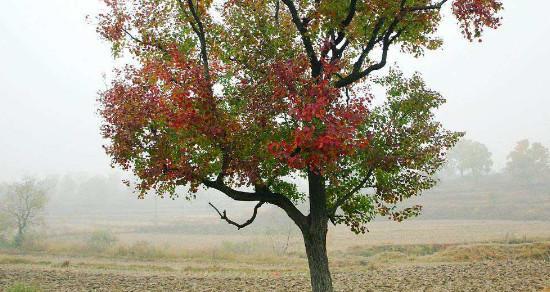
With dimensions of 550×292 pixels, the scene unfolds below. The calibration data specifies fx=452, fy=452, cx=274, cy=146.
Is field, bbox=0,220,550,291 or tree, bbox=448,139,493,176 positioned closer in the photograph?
field, bbox=0,220,550,291

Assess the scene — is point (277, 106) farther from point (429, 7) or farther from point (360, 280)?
point (360, 280)

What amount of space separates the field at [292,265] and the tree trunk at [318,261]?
51.1 ft

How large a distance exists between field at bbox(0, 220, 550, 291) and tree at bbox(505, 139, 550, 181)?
53.5m

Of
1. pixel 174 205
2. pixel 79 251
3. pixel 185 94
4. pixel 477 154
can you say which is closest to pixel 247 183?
pixel 185 94

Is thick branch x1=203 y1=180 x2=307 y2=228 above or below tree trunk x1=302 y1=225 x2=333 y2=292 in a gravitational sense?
above

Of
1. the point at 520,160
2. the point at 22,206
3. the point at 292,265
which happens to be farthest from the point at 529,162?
the point at 22,206

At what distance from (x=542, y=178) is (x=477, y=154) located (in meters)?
22.6

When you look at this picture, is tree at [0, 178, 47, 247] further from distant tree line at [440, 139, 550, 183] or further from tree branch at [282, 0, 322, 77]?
distant tree line at [440, 139, 550, 183]

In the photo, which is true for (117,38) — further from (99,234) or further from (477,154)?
(477,154)

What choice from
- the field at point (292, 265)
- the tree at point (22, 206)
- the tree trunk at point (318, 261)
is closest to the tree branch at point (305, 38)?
the tree trunk at point (318, 261)

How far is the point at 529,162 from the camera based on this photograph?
126125 mm

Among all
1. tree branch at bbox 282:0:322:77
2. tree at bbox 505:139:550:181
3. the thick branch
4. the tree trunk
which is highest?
tree at bbox 505:139:550:181

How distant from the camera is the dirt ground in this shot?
27.6 metres

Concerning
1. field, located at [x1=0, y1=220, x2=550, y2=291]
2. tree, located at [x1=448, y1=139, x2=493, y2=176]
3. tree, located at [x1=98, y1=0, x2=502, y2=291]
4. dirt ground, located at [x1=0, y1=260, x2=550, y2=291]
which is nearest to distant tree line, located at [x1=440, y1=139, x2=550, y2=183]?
tree, located at [x1=448, y1=139, x2=493, y2=176]
